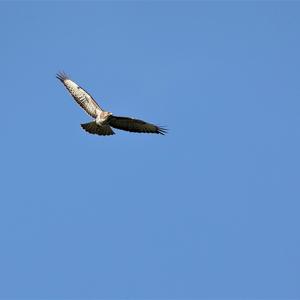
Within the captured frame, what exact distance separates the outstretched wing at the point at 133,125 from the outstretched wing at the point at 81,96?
79 cm

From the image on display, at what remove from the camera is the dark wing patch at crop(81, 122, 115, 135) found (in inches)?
811

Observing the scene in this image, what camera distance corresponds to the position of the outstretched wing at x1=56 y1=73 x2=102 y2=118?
69.1 ft

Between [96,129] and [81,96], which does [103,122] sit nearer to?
[96,129]

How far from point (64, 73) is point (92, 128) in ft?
9.31

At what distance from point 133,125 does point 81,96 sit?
2189 mm

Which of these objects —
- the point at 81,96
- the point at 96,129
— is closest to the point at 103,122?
the point at 96,129

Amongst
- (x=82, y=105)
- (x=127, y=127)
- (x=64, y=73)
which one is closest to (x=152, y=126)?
(x=127, y=127)

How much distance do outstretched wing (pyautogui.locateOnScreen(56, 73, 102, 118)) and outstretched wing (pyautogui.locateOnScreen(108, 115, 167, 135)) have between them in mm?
794

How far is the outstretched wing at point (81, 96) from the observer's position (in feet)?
69.1

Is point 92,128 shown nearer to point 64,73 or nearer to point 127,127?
point 127,127

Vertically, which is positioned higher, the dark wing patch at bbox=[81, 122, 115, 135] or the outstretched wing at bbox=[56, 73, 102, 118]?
the outstretched wing at bbox=[56, 73, 102, 118]

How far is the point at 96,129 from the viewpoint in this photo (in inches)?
818

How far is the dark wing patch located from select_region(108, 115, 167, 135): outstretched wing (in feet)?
0.74

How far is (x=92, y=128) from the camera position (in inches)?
Answer: 819
